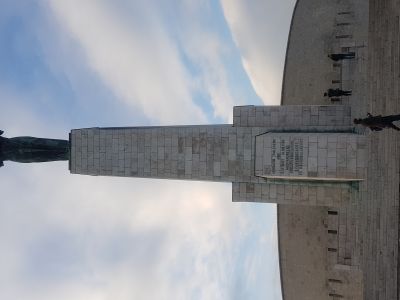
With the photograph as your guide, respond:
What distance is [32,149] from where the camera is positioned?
1560cm

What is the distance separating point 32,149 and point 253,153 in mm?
6454

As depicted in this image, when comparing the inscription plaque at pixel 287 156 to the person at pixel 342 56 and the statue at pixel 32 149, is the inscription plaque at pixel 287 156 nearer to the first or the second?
the person at pixel 342 56

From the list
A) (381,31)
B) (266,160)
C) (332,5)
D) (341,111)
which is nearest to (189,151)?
(266,160)

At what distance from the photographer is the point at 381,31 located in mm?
14586

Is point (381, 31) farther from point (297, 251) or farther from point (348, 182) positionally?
point (297, 251)

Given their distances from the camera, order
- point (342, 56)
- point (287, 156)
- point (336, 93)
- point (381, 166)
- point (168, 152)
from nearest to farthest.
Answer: point (287, 156) → point (381, 166) → point (168, 152) → point (336, 93) → point (342, 56)

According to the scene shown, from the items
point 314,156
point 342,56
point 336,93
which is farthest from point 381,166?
point 342,56

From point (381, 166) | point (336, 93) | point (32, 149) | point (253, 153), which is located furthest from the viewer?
point (336, 93)

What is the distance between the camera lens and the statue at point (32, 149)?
1546cm

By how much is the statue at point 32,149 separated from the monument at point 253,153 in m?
0.54

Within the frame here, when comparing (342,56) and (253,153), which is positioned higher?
(342,56)

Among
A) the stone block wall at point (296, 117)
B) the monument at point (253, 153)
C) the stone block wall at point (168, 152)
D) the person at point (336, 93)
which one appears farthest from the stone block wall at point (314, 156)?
the person at point (336, 93)

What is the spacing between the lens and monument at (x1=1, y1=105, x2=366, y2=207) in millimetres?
12656

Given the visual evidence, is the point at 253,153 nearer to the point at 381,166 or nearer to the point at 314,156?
the point at 314,156
